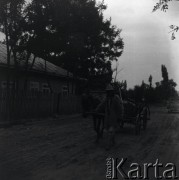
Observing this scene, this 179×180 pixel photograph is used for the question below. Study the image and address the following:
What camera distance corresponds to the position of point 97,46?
129ft

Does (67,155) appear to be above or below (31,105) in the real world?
below

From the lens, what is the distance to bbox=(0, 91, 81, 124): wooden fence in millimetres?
19987

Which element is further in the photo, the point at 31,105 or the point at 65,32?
the point at 65,32

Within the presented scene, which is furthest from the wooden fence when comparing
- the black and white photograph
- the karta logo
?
the karta logo

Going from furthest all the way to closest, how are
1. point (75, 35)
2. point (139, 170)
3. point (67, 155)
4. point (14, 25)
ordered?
point (75, 35) → point (14, 25) → point (67, 155) → point (139, 170)

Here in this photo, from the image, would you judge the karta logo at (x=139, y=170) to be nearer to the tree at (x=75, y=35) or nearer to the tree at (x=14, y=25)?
the tree at (x=14, y=25)

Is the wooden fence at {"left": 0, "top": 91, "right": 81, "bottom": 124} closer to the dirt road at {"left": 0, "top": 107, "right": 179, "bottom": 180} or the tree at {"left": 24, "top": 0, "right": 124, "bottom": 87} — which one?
the tree at {"left": 24, "top": 0, "right": 124, "bottom": 87}

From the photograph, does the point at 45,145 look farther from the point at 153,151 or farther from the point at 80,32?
the point at 80,32

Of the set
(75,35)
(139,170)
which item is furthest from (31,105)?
(139,170)

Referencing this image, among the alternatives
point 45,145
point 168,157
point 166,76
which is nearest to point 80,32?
point 45,145

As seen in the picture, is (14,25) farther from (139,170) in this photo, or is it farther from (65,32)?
(139,170)

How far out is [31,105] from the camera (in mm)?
22828

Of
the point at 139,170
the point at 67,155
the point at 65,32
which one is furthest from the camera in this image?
the point at 65,32

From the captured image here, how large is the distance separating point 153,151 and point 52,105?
16371 mm
